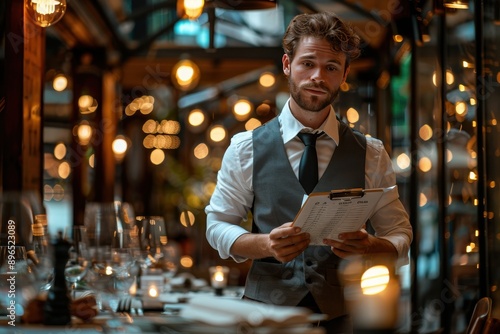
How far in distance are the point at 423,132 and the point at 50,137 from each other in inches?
172

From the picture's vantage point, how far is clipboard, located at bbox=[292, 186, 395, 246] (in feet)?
8.02

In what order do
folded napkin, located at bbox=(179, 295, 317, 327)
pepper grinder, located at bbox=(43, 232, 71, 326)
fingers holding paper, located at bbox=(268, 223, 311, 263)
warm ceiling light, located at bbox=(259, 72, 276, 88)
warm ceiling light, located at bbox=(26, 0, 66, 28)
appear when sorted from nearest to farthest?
1. folded napkin, located at bbox=(179, 295, 317, 327)
2. pepper grinder, located at bbox=(43, 232, 71, 326)
3. fingers holding paper, located at bbox=(268, 223, 311, 263)
4. warm ceiling light, located at bbox=(26, 0, 66, 28)
5. warm ceiling light, located at bbox=(259, 72, 276, 88)

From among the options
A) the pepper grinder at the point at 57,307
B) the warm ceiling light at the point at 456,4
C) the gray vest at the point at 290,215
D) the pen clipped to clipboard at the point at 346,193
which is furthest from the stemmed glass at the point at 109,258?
the warm ceiling light at the point at 456,4

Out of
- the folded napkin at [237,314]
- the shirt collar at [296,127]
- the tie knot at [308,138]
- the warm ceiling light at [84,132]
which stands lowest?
the folded napkin at [237,314]

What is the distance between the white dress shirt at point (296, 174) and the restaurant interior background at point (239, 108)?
4.10 ft

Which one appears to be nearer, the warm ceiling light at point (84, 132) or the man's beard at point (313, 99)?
the man's beard at point (313, 99)

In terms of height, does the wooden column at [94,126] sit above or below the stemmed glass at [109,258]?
above

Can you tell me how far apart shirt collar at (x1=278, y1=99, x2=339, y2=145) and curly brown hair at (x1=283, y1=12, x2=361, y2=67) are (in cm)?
19

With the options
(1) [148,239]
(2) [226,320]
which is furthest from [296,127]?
(2) [226,320]

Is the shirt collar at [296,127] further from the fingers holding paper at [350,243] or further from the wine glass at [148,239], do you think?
the wine glass at [148,239]

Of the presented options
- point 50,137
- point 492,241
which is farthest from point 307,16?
point 50,137

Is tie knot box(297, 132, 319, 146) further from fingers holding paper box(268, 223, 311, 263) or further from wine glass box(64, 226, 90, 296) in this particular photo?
wine glass box(64, 226, 90, 296)

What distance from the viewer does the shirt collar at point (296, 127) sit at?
9.64 ft

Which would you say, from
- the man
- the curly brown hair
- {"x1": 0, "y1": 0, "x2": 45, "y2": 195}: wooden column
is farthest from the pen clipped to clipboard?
{"x1": 0, "y1": 0, "x2": 45, "y2": 195}: wooden column
